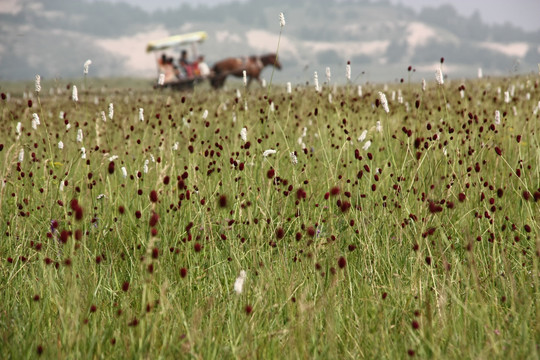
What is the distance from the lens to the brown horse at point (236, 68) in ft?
89.3

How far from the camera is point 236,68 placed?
91.0 ft

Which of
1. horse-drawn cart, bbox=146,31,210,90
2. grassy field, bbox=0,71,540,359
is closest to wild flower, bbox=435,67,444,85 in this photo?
grassy field, bbox=0,71,540,359

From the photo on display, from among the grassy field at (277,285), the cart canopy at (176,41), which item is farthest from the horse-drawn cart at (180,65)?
the grassy field at (277,285)

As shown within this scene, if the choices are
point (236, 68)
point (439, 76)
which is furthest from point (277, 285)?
point (236, 68)

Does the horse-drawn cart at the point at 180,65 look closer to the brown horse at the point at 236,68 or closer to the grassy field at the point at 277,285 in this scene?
the brown horse at the point at 236,68

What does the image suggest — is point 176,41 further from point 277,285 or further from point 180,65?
point 277,285

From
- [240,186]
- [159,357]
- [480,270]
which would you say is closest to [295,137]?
[240,186]

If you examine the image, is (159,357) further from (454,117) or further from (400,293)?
(454,117)

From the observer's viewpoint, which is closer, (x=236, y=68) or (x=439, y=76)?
(x=439, y=76)

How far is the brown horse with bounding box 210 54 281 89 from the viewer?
89.3ft

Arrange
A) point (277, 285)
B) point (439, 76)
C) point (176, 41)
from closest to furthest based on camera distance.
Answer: point (277, 285) < point (439, 76) < point (176, 41)

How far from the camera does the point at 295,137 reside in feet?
20.8

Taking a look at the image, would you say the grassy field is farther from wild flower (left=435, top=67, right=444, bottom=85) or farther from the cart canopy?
the cart canopy

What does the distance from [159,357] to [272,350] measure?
1.76ft
